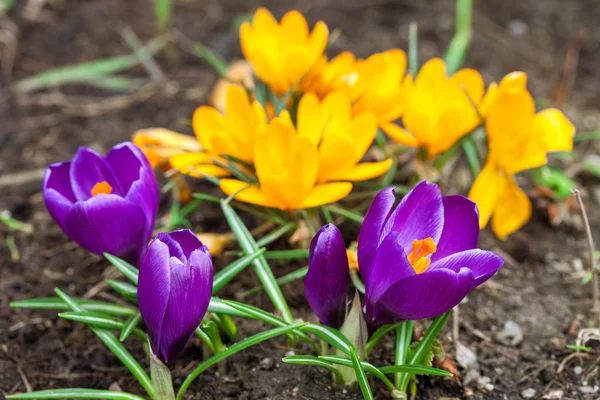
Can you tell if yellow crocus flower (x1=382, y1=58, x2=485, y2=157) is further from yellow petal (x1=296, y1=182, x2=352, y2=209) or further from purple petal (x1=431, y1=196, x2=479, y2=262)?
purple petal (x1=431, y1=196, x2=479, y2=262)

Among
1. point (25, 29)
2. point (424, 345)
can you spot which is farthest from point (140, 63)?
point (424, 345)

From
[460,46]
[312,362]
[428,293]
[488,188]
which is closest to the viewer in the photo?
[428,293]

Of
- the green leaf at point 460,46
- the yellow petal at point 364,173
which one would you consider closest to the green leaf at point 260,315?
the yellow petal at point 364,173

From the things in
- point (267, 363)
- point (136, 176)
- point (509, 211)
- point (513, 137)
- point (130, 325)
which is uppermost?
point (513, 137)

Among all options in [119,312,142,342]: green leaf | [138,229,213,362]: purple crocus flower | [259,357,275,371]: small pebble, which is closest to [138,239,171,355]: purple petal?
[138,229,213,362]: purple crocus flower

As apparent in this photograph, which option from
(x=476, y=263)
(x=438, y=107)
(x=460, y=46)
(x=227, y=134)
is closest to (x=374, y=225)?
(x=476, y=263)

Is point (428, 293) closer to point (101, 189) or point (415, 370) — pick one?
point (415, 370)

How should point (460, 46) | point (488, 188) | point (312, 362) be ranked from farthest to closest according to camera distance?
point (460, 46) < point (488, 188) < point (312, 362)
